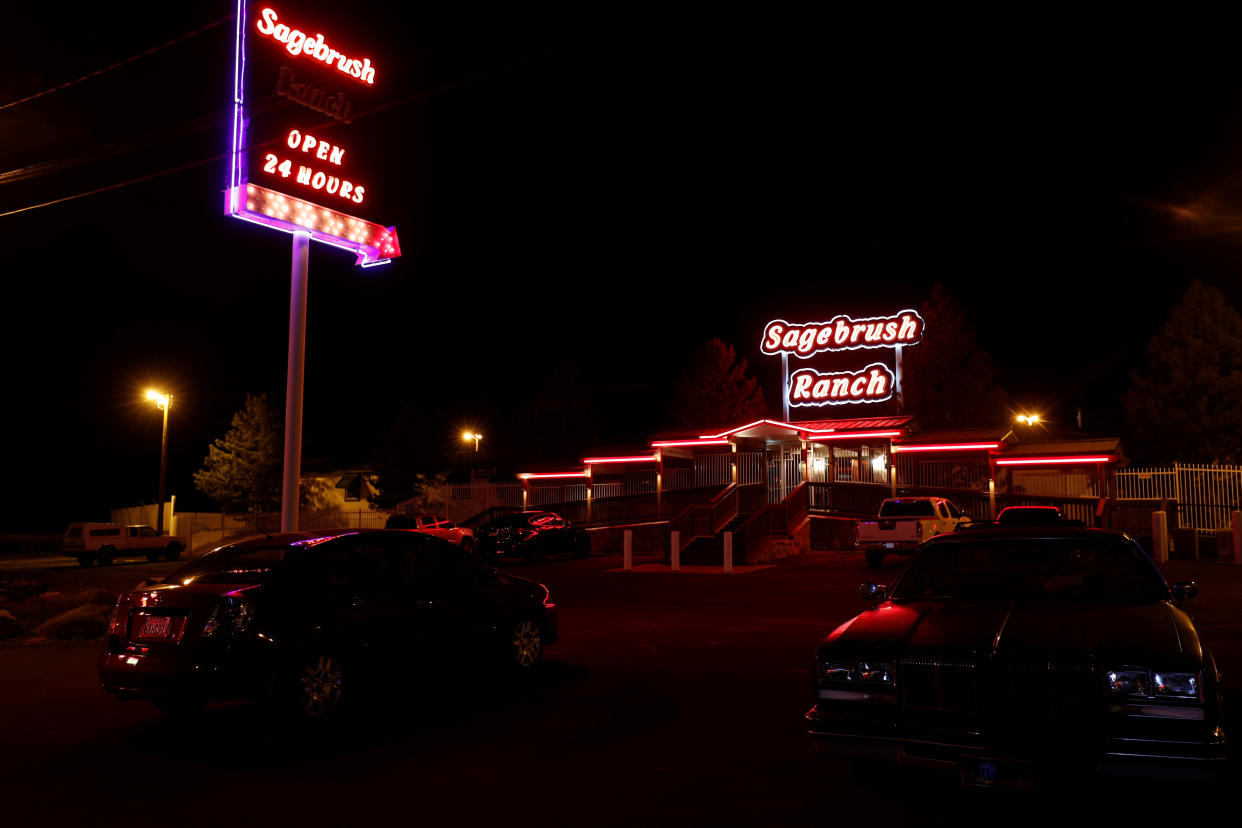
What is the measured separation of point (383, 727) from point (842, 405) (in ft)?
109

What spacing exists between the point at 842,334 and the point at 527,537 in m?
16.6

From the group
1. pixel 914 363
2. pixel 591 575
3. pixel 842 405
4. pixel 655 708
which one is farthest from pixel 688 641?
pixel 914 363

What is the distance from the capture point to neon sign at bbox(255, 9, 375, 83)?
66.2 feet

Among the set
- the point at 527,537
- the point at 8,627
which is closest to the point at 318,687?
the point at 8,627

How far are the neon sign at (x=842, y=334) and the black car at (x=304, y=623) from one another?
31378mm

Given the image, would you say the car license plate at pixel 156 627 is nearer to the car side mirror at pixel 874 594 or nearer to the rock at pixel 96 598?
the car side mirror at pixel 874 594

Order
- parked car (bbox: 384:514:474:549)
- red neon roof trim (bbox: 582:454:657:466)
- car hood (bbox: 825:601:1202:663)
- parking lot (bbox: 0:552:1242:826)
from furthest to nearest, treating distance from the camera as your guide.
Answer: red neon roof trim (bbox: 582:454:657:466)
parked car (bbox: 384:514:474:549)
parking lot (bbox: 0:552:1242:826)
car hood (bbox: 825:601:1202:663)

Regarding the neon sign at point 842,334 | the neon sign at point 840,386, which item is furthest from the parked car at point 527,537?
the neon sign at point 842,334

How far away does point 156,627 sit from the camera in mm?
7555

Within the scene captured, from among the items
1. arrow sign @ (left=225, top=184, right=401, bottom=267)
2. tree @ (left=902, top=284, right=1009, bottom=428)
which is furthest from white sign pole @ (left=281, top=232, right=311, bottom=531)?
tree @ (left=902, top=284, right=1009, bottom=428)

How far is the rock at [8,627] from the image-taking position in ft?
46.4

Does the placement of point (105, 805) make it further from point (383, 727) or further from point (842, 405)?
point (842, 405)

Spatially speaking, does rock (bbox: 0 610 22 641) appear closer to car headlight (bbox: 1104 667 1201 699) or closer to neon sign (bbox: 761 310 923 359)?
car headlight (bbox: 1104 667 1201 699)

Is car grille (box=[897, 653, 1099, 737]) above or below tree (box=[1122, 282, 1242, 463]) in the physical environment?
below
